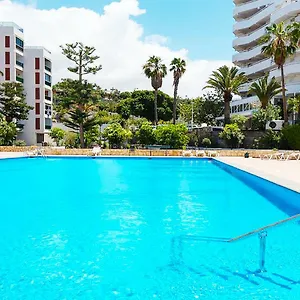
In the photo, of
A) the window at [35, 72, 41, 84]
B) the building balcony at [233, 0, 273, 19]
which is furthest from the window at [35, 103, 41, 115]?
the building balcony at [233, 0, 273, 19]

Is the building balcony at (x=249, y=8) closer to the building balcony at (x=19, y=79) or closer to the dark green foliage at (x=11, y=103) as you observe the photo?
the building balcony at (x=19, y=79)

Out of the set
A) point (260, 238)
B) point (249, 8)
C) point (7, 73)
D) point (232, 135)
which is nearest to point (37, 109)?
point (7, 73)

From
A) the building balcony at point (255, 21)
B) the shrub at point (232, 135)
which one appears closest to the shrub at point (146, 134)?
the shrub at point (232, 135)

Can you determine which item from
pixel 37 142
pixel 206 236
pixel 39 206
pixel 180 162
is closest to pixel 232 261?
pixel 206 236

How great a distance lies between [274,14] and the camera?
4488 centimetres

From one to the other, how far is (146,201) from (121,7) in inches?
513

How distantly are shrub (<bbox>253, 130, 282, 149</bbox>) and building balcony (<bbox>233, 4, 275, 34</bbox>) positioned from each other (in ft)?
77.7

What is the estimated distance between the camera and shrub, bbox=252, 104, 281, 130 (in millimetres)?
33500

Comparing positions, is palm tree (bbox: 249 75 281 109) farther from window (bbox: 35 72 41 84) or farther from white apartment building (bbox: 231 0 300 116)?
window (bbox: 35 72 41 84)

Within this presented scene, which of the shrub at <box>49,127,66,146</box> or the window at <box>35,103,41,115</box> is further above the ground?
the window at <box>35,103,41,115</box>

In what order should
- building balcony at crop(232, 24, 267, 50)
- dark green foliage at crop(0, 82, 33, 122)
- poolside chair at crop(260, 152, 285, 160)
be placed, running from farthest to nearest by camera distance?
building balcony at crop(232, 24, 267, 50) < dark green foliage at crop(0, 82, 33, 122) < poolside chair at crop(260, 152, 285, 160)

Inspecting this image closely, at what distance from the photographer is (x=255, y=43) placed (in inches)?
2068

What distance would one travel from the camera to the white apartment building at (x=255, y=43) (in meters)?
40.6

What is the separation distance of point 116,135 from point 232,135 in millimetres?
10377
